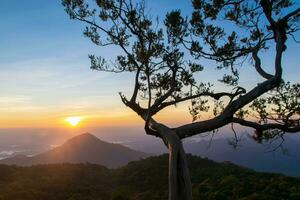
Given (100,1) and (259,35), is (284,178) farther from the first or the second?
(100,1)

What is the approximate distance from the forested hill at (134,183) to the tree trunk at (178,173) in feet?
61.9

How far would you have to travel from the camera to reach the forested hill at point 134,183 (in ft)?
109

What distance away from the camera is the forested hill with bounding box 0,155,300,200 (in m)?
33.1

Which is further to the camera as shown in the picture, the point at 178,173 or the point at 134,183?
the point at 134,183

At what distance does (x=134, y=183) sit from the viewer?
51.4 m

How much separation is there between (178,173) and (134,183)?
40.9 metres

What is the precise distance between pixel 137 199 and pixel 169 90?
72.3 ft

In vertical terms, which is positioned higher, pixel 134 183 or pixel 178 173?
pixel 134 183

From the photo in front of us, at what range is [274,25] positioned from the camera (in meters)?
13.7

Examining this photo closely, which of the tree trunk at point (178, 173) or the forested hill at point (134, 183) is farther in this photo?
the forested hill at point (134, 183)

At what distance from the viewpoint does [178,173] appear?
11734mm

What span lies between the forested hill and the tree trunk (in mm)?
18858

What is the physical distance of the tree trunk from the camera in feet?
37.4

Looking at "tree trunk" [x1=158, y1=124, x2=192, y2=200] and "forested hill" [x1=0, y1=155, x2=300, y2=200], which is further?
"forested hill" [x1=0, y1=155, x2=300, y2=200]
